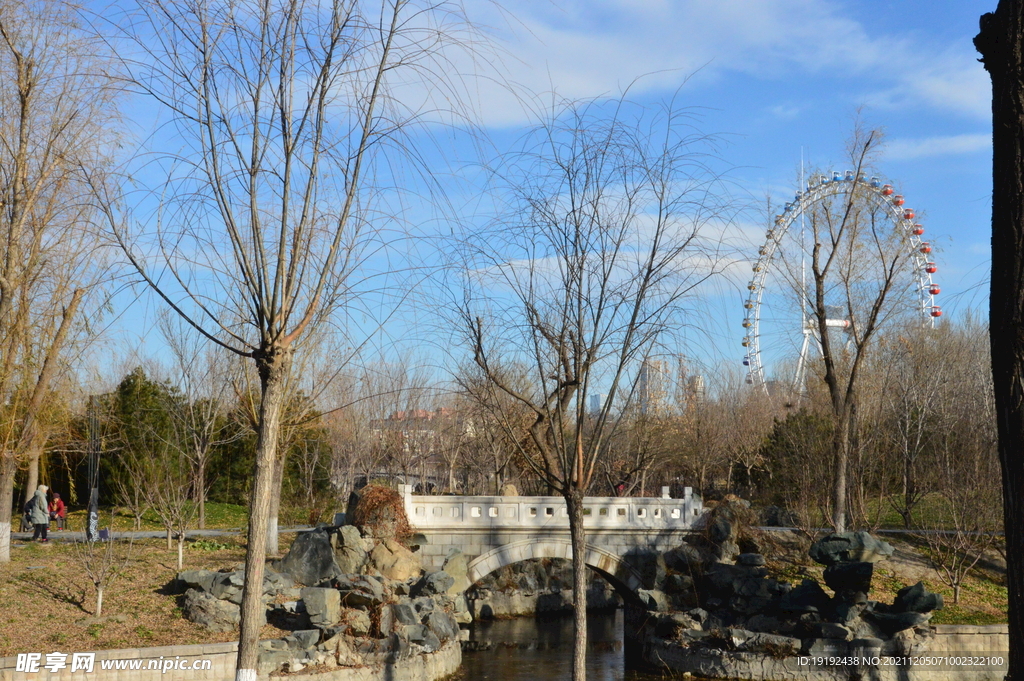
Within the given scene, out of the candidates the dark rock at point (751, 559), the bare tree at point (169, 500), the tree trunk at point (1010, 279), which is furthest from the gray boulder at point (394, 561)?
the tree trunk at point (1010, 279)

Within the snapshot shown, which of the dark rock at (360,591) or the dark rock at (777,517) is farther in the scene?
the dark rock at (777,517)

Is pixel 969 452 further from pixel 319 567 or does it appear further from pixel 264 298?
pixel 264 298

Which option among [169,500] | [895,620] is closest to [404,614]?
[169,500]

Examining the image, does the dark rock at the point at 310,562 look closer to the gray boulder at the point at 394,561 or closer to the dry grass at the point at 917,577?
the gray boulder at the point at 394,561

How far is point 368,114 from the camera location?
5.98 meters

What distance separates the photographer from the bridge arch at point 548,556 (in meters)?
17.6

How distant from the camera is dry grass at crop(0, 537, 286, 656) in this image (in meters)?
11.7

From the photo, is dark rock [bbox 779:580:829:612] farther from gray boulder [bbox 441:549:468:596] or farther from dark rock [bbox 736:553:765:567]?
gray boulder [bbox 441:549:468:596]

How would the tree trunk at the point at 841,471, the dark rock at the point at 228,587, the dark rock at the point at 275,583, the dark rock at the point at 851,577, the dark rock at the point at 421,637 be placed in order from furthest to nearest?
the tree trunk at the point at 841,471 < the dark rock at the point at 851,577 < the dark rock at the point at 421,637 < the dark rock at the point at 275,583 < the dark rock at the point at 228,587

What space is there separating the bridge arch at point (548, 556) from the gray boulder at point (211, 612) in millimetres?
5461

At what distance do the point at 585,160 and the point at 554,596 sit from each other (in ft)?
58.9

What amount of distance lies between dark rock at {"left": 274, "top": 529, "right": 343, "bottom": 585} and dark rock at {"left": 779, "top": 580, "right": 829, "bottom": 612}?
801 centimetres

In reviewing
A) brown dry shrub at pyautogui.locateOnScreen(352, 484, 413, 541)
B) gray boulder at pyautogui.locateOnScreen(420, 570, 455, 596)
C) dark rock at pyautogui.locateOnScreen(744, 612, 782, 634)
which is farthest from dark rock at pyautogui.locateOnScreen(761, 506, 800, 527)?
brown dry shrub at pyautogui.locateOnScreen(352, 484, 413, 541)

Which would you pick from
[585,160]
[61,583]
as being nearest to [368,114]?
[585,160]
